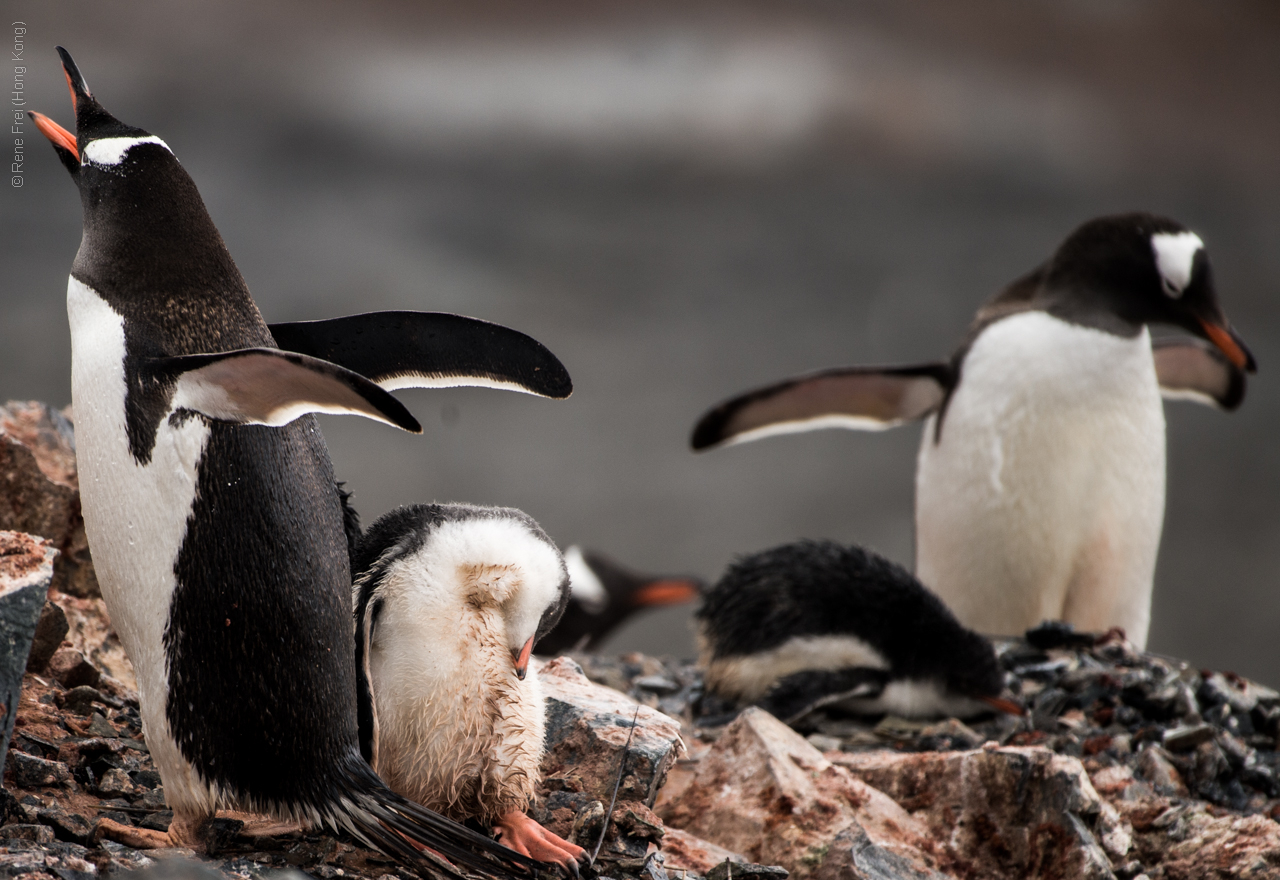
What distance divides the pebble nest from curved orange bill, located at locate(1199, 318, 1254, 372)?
722 mm

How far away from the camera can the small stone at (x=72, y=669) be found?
148cm

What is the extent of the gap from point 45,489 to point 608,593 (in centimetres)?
316

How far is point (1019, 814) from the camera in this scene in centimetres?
156

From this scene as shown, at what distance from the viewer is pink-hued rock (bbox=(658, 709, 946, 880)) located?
4.63 ft

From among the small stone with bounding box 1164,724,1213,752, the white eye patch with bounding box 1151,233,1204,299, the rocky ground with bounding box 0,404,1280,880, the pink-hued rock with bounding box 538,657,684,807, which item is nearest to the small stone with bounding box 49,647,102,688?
the rocky ground with bounding box 0,404,1280,880

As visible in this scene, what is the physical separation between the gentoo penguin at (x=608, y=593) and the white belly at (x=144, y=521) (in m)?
3.37

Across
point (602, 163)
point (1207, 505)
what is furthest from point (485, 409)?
point (1207, 505)

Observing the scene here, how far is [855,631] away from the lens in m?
2.18

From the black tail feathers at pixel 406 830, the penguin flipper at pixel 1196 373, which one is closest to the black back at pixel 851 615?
the black tail feathers at pixel 406 830

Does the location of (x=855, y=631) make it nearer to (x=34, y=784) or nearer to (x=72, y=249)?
Answer: (x=34, y=784)

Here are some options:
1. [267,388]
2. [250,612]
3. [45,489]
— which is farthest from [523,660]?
[45,489]

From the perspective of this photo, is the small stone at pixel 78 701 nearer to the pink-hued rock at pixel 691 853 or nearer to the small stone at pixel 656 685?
the pink-hued rock at pixel 691 853

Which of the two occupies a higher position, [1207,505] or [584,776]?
[1207,505]

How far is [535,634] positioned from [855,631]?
1.06 metres
